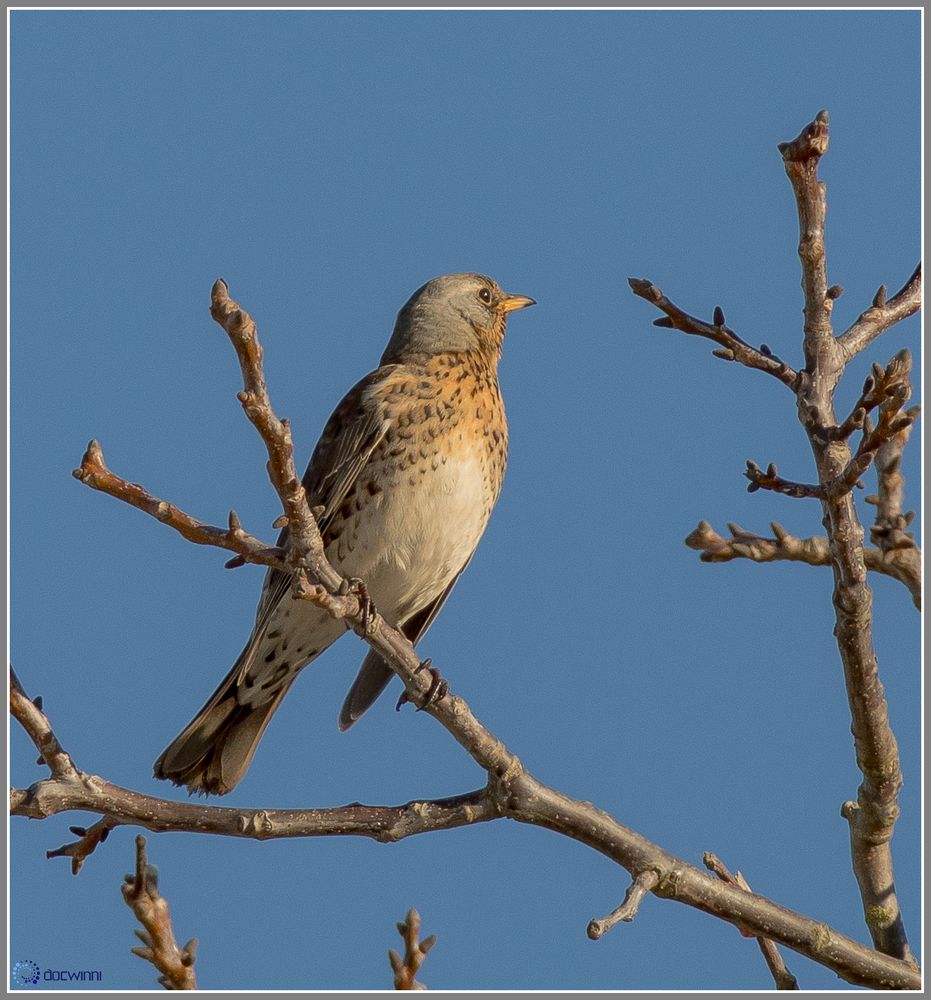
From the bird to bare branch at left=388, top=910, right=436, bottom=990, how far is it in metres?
2.46

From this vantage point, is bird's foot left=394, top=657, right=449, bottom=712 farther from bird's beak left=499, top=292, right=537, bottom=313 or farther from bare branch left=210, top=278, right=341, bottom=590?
bird's beak left=499, top=292, right=537, bottom=313

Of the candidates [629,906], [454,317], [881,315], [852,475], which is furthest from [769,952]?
[454,317]

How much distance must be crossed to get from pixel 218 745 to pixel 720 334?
3.16 meters

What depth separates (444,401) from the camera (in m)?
6.82

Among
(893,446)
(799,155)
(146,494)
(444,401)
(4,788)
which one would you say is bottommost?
(4,788)

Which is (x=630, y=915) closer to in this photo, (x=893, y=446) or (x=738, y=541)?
(x=738, y=541)

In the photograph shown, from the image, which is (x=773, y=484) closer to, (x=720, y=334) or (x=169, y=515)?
(x=720, y=334)

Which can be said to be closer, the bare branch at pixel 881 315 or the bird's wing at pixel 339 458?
the bare branch at pixel 881 315

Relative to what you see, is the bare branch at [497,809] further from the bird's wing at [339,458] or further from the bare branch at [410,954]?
the bird's wing at [339,458]

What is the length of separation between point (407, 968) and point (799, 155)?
8.93 feet

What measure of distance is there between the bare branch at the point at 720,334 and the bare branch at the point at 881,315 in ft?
0.93

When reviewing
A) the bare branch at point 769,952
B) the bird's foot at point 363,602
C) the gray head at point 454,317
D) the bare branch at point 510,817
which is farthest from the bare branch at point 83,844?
the gray head at point 454,317

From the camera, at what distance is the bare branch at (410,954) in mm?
3980

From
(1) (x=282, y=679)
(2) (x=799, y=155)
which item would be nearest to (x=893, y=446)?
(2) (x=799, y=155)
